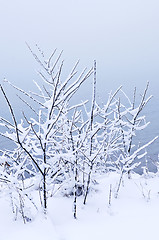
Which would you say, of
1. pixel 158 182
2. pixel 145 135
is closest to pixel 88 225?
pixel 158 182

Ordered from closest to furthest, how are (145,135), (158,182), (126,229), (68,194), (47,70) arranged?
1. (126,229)
2. (47,70)
3. (68,194)
4. (158,182)
5. (145,135)

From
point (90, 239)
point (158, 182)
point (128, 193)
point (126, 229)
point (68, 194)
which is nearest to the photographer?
point (90, 239)

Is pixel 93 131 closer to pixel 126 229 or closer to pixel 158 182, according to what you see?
pixel 126 229

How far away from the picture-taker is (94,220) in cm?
270

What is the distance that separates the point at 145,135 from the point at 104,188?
21508 millimetres

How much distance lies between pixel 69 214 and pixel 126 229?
25.9 inches

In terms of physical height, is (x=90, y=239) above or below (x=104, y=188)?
below

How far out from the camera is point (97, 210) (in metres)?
2.87

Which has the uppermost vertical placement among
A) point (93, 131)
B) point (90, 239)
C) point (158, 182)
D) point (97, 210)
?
point (93, 131)

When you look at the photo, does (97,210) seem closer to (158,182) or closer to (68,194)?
(68,194)

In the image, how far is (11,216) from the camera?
9.04 ft

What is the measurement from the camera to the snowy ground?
7.92 ft

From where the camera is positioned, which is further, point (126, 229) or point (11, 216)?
point (11, 216)

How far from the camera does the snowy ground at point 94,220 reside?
2.41 meters
